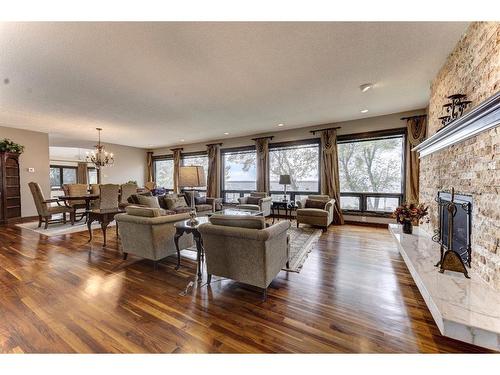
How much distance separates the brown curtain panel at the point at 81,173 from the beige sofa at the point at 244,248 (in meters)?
12.2

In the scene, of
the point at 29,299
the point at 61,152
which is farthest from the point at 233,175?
the point at 61,152

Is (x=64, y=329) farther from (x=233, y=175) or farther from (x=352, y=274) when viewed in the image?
(x=233, y=175)

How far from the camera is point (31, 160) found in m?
6.41

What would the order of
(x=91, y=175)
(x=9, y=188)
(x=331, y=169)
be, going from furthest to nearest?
(x=91, y=175), (x=331, y=169), (x=9, y=188)

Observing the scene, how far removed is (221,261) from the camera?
2408mm

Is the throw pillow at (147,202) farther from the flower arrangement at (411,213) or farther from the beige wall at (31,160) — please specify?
the flower arrangement at (411,213)

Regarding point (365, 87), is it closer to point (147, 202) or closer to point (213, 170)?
point (147, 202)

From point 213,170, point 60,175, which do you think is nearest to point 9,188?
point 213,170

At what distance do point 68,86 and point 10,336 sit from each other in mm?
3389

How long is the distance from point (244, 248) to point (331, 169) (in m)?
4.53

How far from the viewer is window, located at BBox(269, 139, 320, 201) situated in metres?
6.50

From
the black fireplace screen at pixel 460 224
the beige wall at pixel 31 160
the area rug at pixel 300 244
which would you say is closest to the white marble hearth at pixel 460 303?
the black fireplace screen at pixel 460 224

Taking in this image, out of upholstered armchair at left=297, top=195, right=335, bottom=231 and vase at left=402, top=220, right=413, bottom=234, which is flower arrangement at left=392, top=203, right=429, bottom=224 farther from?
upholstered armchair at left=297, top=195, right=335, bottom=231

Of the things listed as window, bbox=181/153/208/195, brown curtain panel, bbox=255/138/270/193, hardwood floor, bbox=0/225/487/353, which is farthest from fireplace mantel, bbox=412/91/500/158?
window, bbox=181/153/208/195
